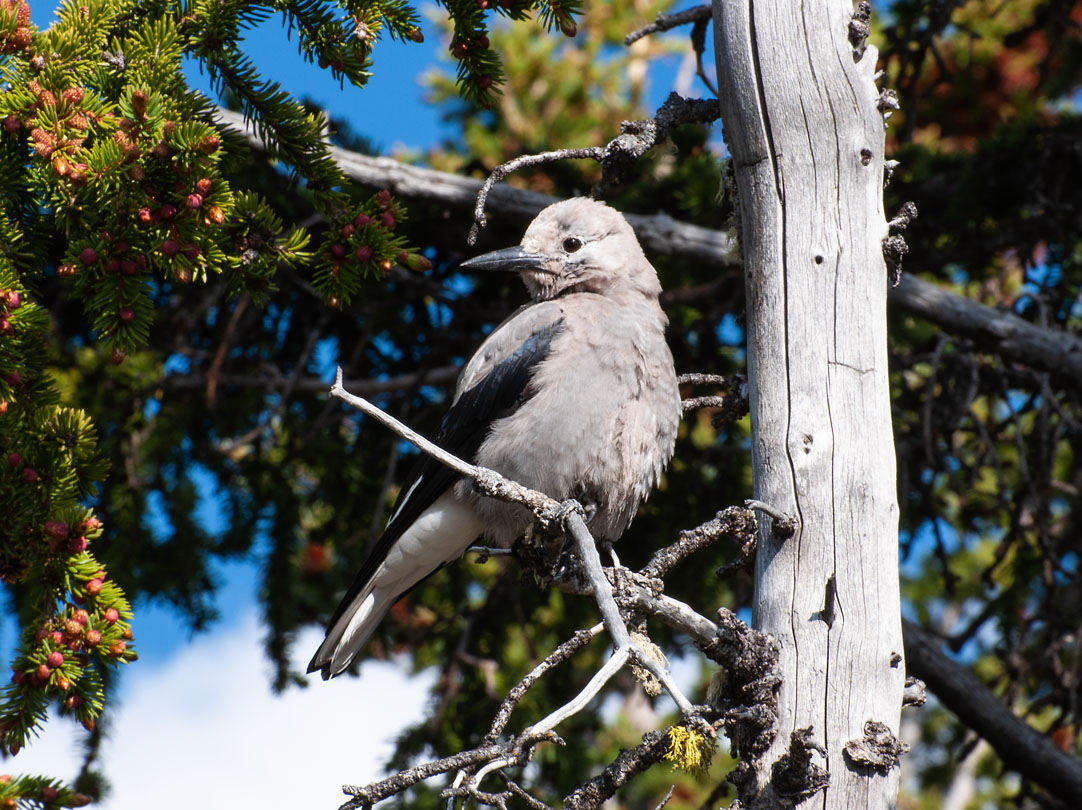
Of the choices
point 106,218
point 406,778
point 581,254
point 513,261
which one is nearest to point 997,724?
point 581,254

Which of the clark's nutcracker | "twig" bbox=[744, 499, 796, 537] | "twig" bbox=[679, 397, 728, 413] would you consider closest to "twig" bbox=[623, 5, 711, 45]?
the clark's nutcracker

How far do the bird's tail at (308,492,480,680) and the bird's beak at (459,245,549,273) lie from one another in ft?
2.60

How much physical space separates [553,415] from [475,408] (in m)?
0.32

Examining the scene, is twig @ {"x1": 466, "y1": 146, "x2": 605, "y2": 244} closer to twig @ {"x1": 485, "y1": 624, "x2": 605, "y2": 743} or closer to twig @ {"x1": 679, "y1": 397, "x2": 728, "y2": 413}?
twig @ {"x1": 679, "y1": 397, "x2": 728, "y2": 413}

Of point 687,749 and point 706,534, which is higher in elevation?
point 706,534

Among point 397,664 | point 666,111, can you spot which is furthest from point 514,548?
point 397,664

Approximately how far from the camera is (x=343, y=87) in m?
2.72

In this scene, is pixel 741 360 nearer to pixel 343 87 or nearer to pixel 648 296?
pixel 648 296

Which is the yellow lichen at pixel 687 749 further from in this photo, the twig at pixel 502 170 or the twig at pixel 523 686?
the twig at pixel 502 170

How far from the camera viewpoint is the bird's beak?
11.8 feet

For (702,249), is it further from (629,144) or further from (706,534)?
(706,534)

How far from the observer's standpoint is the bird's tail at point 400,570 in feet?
11.3

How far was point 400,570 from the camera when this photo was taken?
3.54 m

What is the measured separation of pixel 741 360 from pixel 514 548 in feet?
5.26
